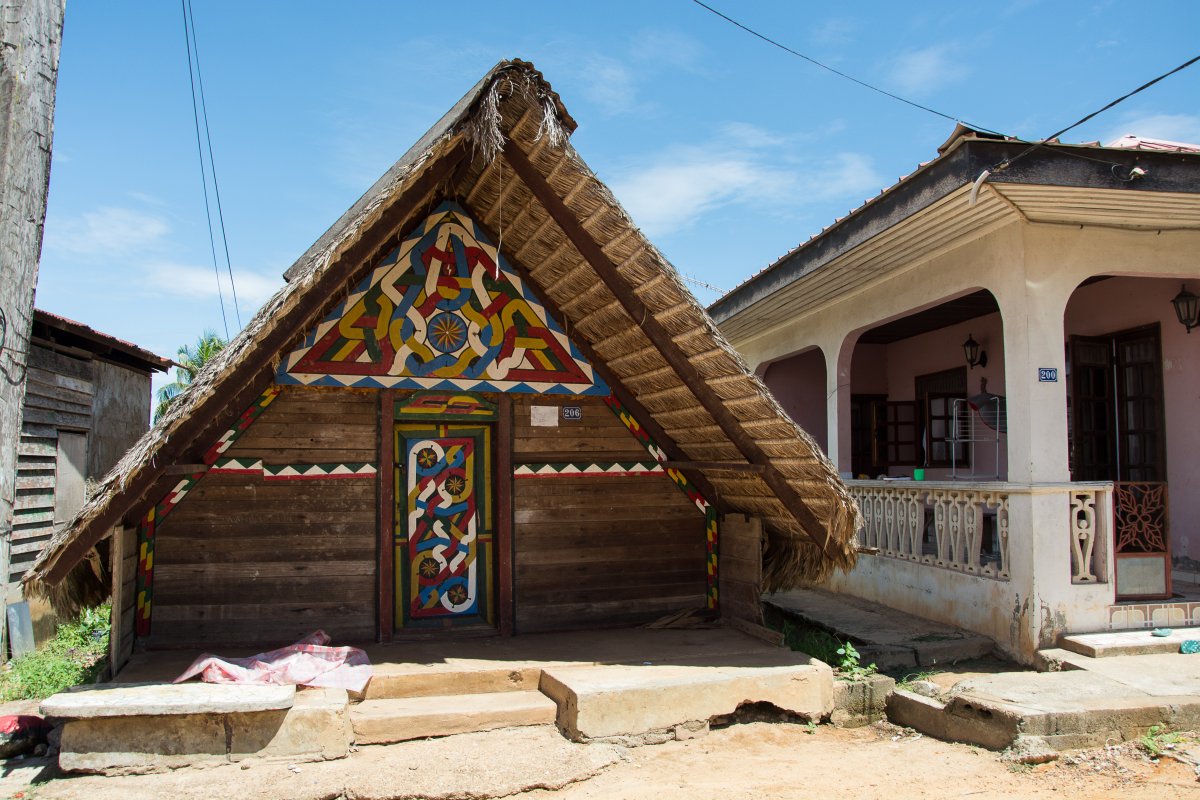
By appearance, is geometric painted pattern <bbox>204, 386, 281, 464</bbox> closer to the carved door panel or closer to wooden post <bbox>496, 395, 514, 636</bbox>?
wooden post <bbox>496, 395, 514, 636</bbox>

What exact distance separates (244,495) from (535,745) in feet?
8.81

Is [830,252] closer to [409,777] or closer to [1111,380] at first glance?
[1111,380]

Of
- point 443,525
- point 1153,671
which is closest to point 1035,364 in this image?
point 1153,671

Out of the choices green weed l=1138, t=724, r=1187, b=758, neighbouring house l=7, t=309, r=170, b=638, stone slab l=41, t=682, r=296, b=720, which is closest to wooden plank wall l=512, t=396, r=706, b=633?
stone slab l=41, t=682, r=296, b=720

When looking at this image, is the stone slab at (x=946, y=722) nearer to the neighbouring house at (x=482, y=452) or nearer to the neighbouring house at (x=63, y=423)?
the neighbouring house at (x=482, y=452)

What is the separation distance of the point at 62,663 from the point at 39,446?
2.27 meters

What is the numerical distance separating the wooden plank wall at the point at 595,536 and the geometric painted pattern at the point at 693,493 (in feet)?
0.16

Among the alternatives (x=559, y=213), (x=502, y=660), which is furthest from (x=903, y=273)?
(x=502, y=660)

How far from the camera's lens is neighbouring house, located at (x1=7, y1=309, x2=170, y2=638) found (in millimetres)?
7820

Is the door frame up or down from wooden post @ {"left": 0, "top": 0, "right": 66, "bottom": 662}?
down

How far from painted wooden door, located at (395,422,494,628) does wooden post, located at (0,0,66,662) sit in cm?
359

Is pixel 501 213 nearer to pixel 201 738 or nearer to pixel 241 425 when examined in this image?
pixel 241 425

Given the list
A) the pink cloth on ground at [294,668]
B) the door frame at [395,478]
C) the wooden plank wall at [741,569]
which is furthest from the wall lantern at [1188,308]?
the pink cloth on ground at [294,668]

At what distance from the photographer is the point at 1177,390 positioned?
784 cm
